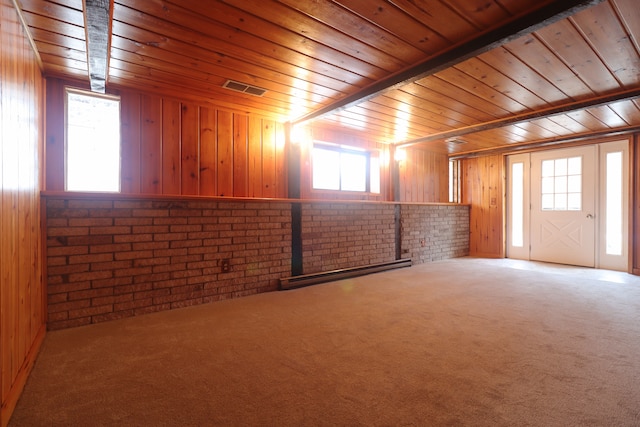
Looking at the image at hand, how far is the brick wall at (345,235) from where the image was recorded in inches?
179

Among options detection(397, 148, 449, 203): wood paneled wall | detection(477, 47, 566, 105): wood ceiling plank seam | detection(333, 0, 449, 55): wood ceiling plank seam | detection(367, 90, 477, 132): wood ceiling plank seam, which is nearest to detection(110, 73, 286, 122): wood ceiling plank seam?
detection(367, 90, 477, 132): wood ceiling plank seam

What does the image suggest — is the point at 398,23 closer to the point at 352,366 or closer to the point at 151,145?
the point at 352,366

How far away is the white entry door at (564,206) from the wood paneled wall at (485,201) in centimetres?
60

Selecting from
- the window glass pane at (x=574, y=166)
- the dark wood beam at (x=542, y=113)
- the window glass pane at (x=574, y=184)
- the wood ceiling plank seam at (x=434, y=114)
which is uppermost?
the wood ceiling plank seam at (x=434, y=114)

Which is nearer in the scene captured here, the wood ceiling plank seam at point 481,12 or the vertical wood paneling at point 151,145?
the wood ceiling plank seam at point 481,12

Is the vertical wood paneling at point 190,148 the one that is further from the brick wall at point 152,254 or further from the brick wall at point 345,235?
the brick wall at point 345,235

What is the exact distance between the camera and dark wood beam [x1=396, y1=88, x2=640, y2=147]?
3.43m

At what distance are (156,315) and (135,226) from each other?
3.03ft

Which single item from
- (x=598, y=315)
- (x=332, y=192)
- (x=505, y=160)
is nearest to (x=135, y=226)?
(x=332, y=192)

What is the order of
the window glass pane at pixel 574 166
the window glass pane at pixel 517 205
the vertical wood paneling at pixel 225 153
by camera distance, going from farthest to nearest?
the window glass pane at pixel 517 205, the window glass pane at pixel 574 166, the vertical wood paneling at pixel 225 153

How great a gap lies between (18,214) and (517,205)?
7.69 metres

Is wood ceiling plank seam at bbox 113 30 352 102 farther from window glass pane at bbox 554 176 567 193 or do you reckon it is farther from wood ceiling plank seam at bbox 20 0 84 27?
window glass pane at bbox 554 176 567 193

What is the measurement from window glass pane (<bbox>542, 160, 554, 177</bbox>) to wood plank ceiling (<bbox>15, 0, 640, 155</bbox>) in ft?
6.41

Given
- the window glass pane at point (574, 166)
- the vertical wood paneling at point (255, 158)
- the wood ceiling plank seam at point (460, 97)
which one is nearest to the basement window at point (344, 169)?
the vertical wood paneling at point (255, 158)
